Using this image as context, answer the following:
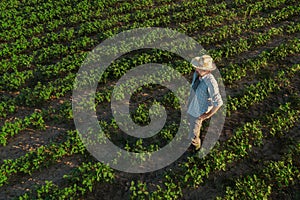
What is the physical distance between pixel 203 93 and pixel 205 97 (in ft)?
0.34

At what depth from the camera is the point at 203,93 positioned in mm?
6824

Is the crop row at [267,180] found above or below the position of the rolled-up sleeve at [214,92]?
below

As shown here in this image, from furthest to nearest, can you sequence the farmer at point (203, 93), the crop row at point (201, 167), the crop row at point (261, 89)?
the crop row at point (261, 89) → the crop row at point (201, 167) → the farmer at point (203, 93)

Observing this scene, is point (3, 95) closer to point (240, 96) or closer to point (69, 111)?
point (69, 111)

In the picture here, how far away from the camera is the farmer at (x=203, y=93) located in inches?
257

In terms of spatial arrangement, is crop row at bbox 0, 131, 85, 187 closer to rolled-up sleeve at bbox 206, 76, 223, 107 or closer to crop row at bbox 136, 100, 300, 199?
crop row at bbox 136, 100, 300, 199

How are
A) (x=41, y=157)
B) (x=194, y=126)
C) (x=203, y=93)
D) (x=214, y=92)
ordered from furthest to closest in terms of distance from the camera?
(x=194, y=126)
(x=41, y=157)
(x=203, y=93)
(x=214, y=92)

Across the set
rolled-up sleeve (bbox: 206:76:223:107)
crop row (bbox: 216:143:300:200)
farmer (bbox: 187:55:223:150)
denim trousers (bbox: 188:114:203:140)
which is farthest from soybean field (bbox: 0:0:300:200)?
rolled-up sleeve (bbox: 206:76:223:107)

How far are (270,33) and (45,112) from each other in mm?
8709

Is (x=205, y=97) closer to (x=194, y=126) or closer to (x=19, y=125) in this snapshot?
(x=194, y=126)

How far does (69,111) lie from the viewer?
8.63 meters

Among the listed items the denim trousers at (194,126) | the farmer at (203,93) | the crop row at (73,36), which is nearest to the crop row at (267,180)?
Result: the denim trousers at (194,126)

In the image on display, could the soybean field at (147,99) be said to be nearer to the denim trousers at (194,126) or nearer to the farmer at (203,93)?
the denim trousers at (194,126)

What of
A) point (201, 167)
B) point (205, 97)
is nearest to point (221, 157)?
point (201, 167)
